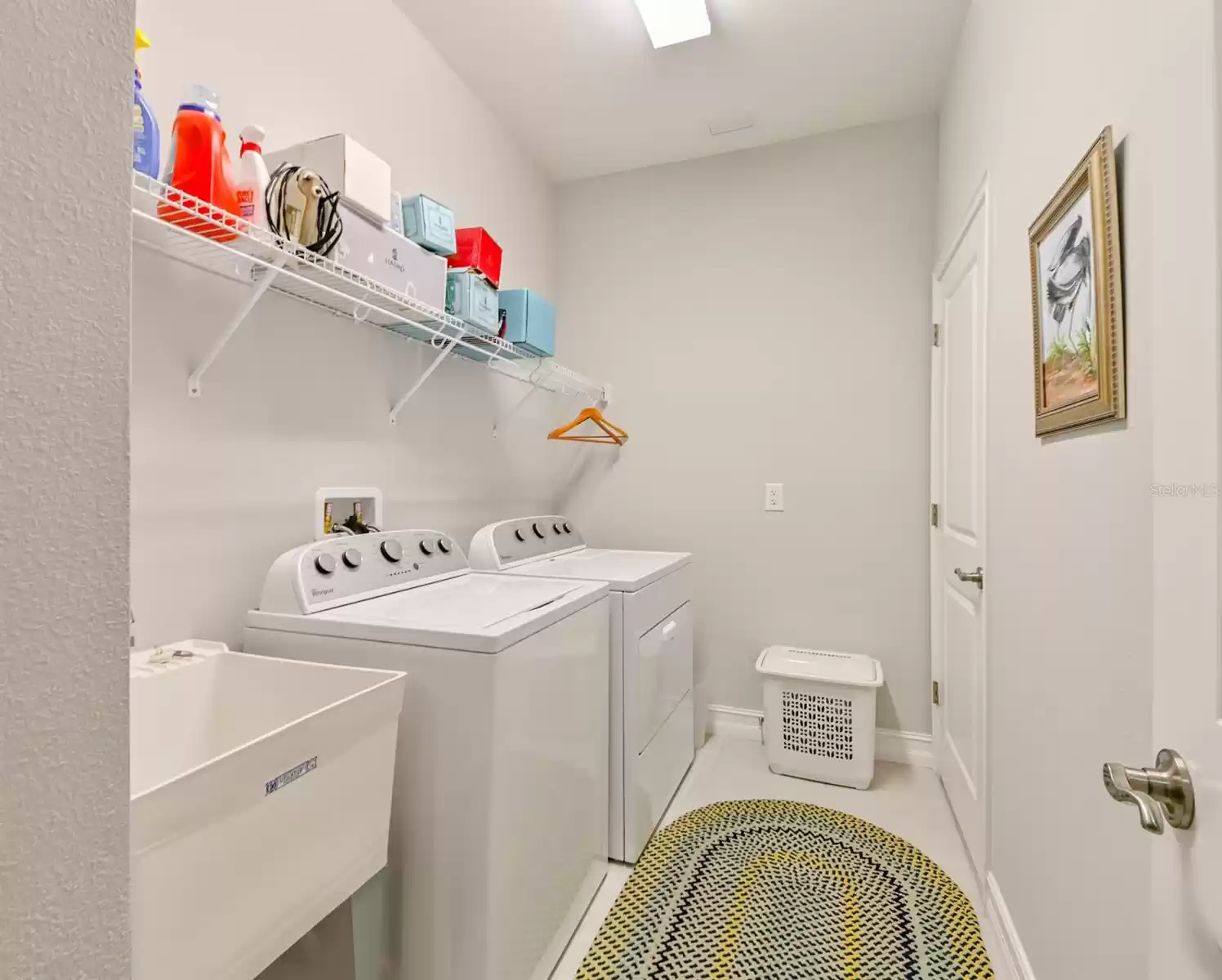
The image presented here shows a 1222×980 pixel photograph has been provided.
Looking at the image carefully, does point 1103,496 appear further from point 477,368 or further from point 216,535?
point 477,368

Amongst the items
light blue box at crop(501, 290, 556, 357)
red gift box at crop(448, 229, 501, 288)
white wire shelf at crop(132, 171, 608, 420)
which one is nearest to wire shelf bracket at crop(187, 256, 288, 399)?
white wire shelf at crop(132, 171, 608, 420)

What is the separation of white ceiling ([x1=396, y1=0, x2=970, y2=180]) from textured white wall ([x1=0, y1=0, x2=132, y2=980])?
1975 millimetres

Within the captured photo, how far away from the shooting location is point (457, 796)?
1.15m

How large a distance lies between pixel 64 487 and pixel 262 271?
1.23 metres

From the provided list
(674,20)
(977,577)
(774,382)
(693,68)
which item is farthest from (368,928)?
Answer: (693,68)

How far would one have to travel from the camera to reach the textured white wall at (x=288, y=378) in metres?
1.24

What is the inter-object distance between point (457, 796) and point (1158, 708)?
41.3 inches

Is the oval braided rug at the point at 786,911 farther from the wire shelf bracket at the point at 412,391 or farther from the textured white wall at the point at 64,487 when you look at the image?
the wire shelf bracket at the point at 412,391

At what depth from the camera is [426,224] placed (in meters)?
1.66

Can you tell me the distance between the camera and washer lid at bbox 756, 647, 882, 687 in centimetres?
229

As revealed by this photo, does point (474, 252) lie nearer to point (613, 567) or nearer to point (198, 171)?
point (198, 171)

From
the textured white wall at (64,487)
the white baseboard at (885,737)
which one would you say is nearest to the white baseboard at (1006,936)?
the white baseboard at (885,737)

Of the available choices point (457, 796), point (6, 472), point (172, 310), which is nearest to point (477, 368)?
point (172, 310)

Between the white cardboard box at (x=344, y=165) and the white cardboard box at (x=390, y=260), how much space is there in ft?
0.11
